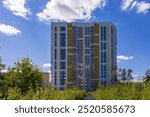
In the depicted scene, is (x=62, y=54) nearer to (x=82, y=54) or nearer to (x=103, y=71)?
(x=82, y=54)

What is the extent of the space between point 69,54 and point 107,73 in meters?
9.51

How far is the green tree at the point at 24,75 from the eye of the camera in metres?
17.5

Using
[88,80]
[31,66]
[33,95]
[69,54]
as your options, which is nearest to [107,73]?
[88,80]

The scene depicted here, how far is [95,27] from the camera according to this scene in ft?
276

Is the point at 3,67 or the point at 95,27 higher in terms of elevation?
the point at 95,27

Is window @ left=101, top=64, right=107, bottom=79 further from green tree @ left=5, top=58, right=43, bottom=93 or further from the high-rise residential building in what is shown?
green tree @ left=5, top=58, right=43, bottom=93

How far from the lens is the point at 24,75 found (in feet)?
59.3

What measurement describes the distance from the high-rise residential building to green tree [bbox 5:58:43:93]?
204ft

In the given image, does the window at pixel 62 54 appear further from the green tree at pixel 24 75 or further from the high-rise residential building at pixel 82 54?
the green tree at pixel 24 75

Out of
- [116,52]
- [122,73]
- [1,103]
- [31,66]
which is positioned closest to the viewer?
[1,103]

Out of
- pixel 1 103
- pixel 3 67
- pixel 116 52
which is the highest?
pixel 116 52

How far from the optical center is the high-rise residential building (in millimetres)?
81688

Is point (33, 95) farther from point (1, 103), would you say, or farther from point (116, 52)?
point (116, 52)

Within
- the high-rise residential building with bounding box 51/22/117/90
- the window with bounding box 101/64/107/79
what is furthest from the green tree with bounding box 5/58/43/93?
the window with bounding box 101/64/107/79
